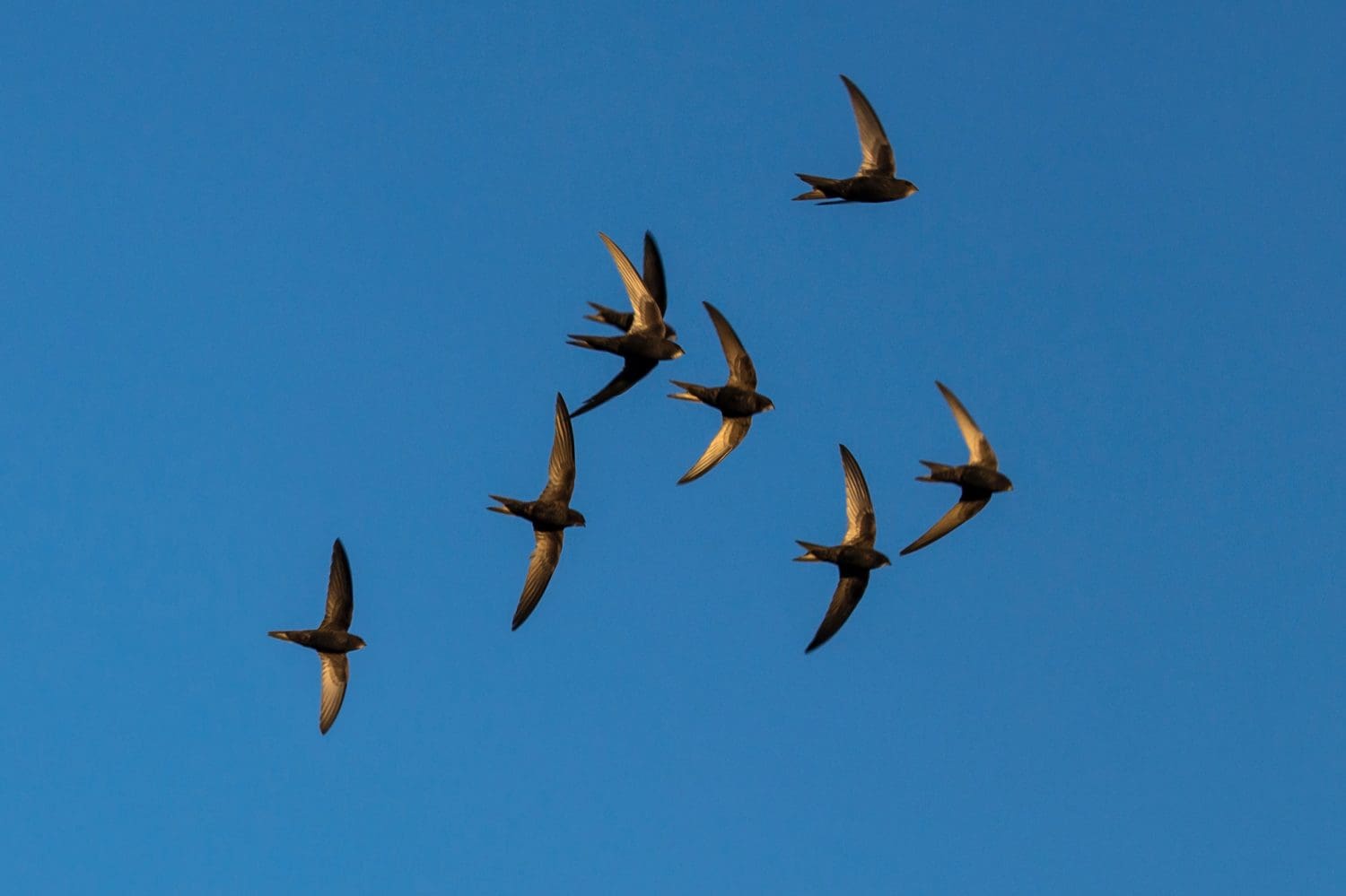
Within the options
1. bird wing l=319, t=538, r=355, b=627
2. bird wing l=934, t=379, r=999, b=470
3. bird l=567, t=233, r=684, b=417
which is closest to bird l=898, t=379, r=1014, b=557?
bird wing l=934, t=379, r=999, b=470

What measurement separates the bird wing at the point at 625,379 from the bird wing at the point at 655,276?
165 centimetres

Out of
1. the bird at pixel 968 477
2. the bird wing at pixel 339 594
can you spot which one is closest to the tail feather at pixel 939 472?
the bird at pixel 968 477

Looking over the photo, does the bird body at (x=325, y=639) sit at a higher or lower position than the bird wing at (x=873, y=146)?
lower

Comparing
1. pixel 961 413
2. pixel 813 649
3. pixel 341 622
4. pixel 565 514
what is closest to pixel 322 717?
pixel 341 622

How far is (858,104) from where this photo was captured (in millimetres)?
50531

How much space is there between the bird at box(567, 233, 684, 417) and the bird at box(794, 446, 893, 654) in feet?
14.3

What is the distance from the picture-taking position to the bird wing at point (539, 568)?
170 feet

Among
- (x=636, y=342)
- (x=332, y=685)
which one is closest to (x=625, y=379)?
(x=636, y=342)

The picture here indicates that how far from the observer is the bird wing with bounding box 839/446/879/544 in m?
51.0

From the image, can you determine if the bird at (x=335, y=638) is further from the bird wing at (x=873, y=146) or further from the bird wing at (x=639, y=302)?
the bird wing at (x=873, y=146)

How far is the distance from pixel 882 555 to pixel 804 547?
1.82m

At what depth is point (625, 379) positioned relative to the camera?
5197 centimetres

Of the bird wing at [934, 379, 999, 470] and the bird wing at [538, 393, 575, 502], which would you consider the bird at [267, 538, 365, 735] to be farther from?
the bird wing at [934, 379, 999, 470]

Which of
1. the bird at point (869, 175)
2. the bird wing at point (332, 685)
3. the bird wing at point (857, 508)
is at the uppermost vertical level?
the bird at point (869, 175)
